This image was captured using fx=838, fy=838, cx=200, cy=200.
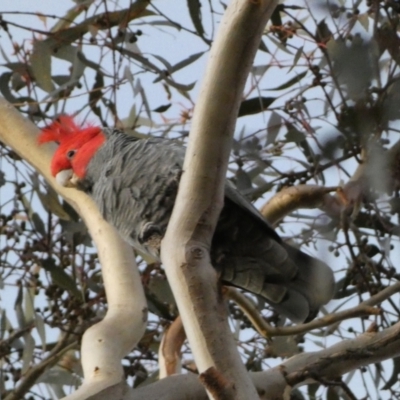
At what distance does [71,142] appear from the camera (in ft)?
8.18

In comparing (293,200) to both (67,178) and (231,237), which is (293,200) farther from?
(67,178)

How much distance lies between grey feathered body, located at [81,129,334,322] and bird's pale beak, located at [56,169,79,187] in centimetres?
21

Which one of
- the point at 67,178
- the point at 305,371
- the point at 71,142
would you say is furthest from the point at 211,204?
the point at 71,142

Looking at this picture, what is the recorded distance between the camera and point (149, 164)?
218 cm

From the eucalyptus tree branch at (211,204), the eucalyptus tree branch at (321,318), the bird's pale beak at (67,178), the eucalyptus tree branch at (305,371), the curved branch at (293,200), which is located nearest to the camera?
the eucalyptus tree branch at (211,204)

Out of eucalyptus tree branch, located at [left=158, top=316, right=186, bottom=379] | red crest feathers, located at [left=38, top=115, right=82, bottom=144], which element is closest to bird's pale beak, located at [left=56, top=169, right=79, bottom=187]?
red crest feathers, located at [left=38, top=115, right=82, bottom=144]

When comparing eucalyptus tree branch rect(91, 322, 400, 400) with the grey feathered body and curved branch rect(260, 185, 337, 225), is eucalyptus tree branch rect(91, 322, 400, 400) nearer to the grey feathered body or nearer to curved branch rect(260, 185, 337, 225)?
the grey feathered body

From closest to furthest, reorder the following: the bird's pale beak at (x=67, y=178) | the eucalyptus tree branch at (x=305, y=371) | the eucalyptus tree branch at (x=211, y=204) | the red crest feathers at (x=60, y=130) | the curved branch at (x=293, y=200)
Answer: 1. the eucalyptus tree branch at (x=211, y=204)
2. the eucalyptus tree branch at (x=305, y=371)
3. the curved branch at (x=293, y=200)
4. the bird's pale beak at (x=67, y=178)
5. the red crest feathers at (x=60, y=130)

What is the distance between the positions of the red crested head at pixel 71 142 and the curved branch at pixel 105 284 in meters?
0.04

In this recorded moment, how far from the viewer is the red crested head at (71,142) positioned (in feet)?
7.86

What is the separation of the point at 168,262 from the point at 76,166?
2.92 ft

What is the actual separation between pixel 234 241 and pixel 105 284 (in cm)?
35

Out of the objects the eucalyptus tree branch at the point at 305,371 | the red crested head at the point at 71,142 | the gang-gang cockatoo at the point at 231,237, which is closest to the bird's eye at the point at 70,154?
the red crested head at the point at 71,142

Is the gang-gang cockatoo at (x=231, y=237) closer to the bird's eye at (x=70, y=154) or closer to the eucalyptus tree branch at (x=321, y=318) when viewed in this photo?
the eucalyptus tree branch at (x=321, y=318)
